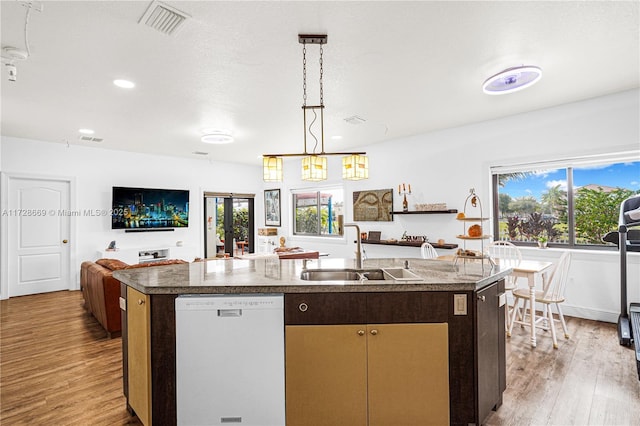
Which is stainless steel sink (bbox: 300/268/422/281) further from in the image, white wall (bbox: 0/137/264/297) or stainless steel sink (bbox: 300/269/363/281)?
white wall (bbox: 0/137/264/297)

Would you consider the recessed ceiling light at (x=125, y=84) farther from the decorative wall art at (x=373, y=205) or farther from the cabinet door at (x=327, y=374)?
the decorative wall art at (x=373, y=205)

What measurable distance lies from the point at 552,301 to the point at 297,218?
5.73 m

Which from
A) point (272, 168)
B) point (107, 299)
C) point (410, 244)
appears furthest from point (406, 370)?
point (410, 244)

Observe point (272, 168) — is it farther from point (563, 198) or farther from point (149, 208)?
point (149, 208)

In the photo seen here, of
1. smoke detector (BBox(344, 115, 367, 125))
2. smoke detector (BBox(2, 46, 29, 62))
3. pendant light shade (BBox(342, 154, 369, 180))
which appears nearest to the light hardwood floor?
pendant light shade (BBox(342, 154, 369, 180))

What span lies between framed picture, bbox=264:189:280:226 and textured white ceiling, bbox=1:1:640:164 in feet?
12.6

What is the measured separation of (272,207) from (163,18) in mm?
6546

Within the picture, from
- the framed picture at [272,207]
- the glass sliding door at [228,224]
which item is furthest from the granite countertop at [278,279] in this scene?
the framed picture at [272,207]

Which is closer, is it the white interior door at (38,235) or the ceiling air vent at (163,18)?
the ceiling air vent at (163,18)

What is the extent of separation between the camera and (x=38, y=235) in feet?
18.6

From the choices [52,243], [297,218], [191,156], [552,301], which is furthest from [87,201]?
[552,301]

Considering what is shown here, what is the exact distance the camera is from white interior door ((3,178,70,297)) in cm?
545

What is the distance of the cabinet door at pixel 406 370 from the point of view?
1.85m

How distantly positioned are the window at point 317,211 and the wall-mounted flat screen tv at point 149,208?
2.55 m
